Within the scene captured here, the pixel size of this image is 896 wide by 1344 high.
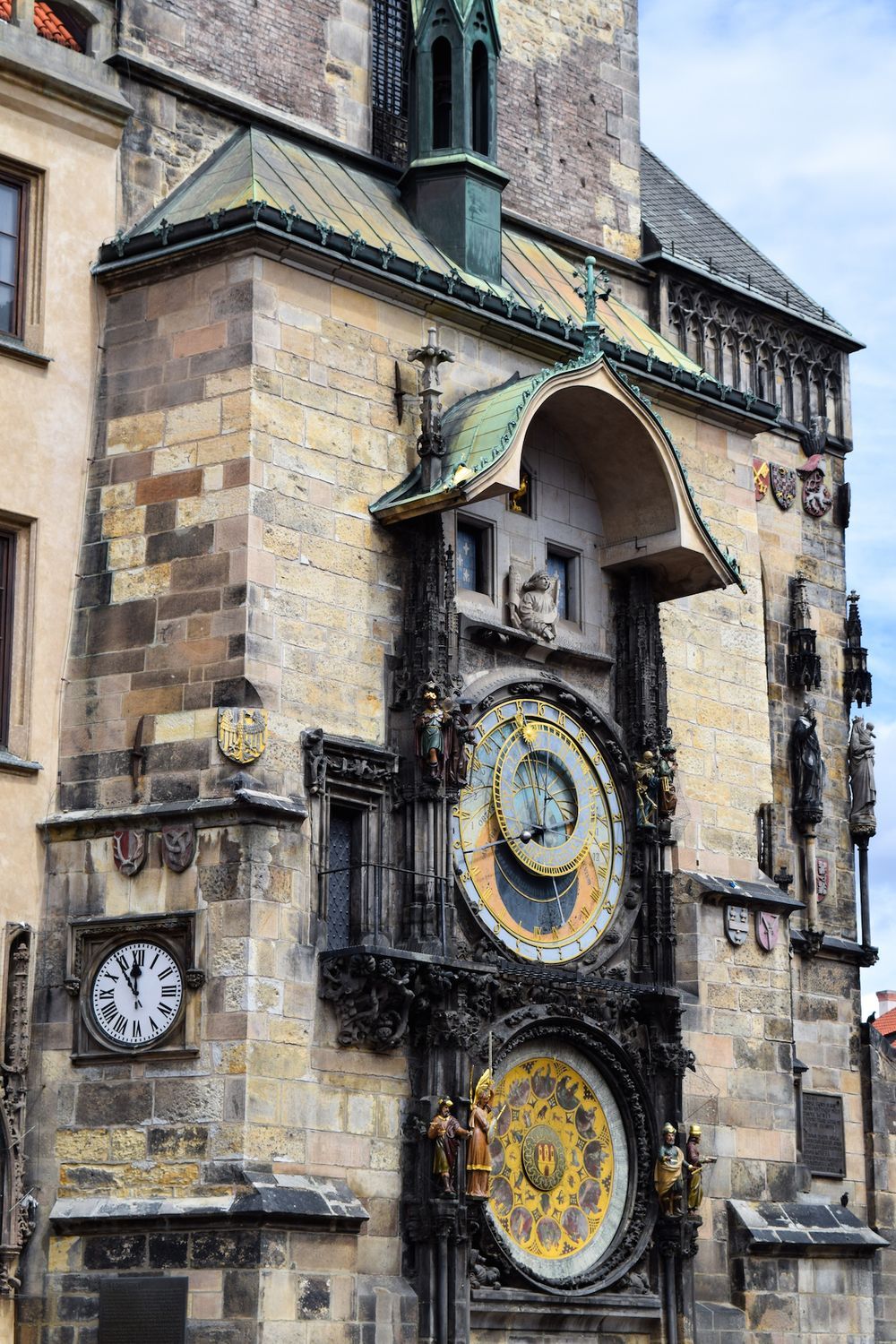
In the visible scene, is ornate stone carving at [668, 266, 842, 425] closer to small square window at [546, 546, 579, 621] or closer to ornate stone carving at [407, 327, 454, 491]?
small square window at [546, 546, 579, 621]

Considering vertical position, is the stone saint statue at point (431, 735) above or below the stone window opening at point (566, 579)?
below

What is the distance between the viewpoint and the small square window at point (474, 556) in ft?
72.6

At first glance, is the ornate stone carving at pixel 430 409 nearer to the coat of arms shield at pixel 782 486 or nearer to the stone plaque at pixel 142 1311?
the stone plaque at pixel 142 1311

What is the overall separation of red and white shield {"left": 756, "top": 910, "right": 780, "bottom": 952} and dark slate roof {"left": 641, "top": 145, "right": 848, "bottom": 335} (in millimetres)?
7522

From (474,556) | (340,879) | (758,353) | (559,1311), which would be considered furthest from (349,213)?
(559,1311)

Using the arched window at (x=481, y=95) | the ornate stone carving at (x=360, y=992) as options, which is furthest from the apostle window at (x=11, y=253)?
the ornate stone carving at (x=360, y=992)

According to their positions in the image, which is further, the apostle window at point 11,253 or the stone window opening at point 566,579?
the stone window opening at point 566,579

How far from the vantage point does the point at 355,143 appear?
79.0 ft

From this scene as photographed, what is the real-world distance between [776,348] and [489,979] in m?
10.9

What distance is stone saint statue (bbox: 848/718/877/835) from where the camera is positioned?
28525 millimetres

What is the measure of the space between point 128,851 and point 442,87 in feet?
26.9

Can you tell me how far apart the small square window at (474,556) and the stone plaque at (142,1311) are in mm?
6499

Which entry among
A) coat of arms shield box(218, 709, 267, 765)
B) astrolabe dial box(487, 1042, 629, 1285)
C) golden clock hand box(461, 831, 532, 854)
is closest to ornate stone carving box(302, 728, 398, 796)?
coat of arms shield box(218, 709, 267, 765)

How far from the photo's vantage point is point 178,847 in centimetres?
1975
